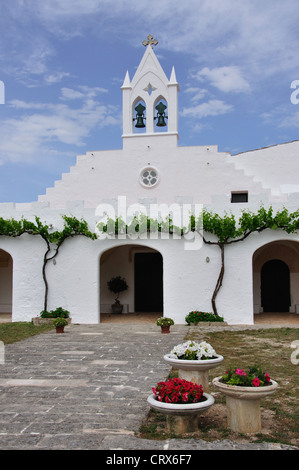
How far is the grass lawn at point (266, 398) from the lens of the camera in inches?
207

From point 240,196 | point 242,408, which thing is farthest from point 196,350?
point 240,196

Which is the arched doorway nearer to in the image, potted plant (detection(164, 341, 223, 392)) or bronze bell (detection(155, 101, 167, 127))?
bronze bell (detection(155, 101, 167, 127))

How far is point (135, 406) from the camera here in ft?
20.7

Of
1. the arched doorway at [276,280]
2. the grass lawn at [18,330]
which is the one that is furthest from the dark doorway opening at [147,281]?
the grass lawn at [18,330]

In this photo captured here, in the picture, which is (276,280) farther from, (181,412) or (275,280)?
(181,412)

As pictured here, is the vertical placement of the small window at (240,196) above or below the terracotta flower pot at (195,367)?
above

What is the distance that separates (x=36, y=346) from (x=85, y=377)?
3.36 m

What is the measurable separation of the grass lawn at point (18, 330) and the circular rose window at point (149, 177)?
24.3ft

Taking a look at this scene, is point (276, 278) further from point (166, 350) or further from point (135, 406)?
point (135, 406)

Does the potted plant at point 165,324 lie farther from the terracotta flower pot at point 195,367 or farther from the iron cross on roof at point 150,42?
the iron cross on roof at point 150,42

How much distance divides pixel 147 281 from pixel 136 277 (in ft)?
1.57

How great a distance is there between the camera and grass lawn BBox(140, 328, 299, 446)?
525 cm

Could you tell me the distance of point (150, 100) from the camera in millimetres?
19109

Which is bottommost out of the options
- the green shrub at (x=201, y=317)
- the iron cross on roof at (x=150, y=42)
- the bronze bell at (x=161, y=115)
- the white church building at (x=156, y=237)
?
the green shrub at (x=201, y=317)
